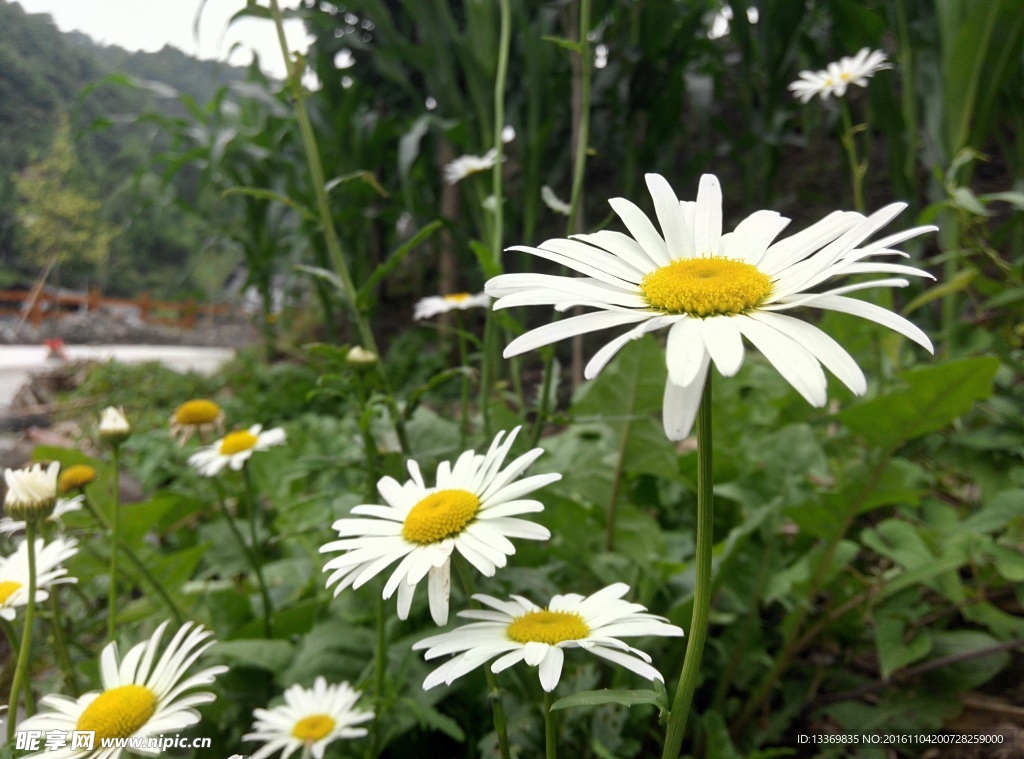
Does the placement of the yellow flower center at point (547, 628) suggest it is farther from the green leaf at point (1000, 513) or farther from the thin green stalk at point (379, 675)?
the green leaf at point (1000, 513)

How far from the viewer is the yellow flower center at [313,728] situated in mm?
528

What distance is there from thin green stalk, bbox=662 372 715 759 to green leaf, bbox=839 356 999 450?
545 millimetres

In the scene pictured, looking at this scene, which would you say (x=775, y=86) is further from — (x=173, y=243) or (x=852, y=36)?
(x=173, y=243)

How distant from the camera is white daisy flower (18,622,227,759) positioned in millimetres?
398

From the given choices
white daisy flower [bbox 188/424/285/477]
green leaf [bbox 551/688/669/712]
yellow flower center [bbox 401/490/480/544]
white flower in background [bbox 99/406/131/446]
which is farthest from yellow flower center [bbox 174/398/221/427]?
green leaf [bbox 551/688/669/712]

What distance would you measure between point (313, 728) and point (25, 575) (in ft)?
0.92

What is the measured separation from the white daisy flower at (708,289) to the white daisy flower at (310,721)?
1.25 ft

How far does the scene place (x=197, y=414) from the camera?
0.91 m

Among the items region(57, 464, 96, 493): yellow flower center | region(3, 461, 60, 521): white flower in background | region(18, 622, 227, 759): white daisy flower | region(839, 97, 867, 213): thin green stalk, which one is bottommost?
region(18, 622, 227, 759): white daisy flower

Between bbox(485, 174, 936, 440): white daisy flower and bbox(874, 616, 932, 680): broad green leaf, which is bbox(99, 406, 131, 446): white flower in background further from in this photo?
bbox(874, 616, 932, 680): broad green leaf

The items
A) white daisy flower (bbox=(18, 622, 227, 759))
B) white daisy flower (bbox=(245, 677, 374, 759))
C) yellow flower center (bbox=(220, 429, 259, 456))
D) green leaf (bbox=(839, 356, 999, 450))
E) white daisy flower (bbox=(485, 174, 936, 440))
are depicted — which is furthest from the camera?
yellow flower center (bbox=(220, 429, 259, 456))

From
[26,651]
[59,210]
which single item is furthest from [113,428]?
[59,210]

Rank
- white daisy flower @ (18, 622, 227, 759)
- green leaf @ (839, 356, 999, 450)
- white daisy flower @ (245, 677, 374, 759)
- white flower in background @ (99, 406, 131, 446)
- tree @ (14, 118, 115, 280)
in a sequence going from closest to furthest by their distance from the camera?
white daisy flower @ (18, 622, 227, 759) → white daisy flower @ (245, 677, 374, 759) → white flower in background @ (99, 406, 131, 446) → green leaf @ (839, 356, 999, 450) → tree @ (14, 118, 115, 280)

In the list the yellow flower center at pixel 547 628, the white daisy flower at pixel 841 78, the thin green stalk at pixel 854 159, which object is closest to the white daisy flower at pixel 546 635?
the yellow flower center at pixel 547 628
